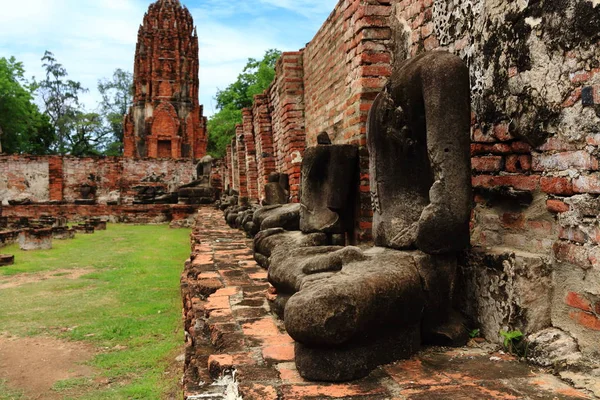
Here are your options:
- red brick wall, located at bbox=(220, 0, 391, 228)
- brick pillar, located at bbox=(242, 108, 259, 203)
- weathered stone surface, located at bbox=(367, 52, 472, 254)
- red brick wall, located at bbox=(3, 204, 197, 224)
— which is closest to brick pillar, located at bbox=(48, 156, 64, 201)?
red brick wall, located at bbox=(3, 204, 197, 224)

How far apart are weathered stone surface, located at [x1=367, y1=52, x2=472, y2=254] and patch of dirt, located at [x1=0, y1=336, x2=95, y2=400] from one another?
2417mm

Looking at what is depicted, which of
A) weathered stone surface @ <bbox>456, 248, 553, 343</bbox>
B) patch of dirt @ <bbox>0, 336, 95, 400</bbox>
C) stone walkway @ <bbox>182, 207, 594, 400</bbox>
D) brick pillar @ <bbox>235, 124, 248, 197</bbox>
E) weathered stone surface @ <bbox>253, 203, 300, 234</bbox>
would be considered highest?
brick pillar @ <bbox>235, 124, 248, 197</bbox>

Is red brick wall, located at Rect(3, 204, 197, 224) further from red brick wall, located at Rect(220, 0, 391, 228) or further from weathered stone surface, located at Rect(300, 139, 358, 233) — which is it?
weathered stone surface, located at Rect(300, 139, 358, 233)

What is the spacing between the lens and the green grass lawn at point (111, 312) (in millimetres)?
3623

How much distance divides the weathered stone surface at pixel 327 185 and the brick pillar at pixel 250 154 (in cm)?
821

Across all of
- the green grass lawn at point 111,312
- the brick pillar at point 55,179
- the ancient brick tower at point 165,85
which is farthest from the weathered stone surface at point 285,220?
the ancient brick tower at point 165,85

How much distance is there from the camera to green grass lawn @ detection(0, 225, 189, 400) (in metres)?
3.62

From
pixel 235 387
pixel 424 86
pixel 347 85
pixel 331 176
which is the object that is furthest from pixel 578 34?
pixel 347 85

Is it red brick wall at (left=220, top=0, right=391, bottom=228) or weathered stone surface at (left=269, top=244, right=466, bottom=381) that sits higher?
red brick wall at (left=220, top=0, right=391, bottom=228)

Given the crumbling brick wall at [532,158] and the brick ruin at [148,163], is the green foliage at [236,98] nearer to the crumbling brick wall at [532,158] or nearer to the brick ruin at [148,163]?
the brick ruin at [148,163]

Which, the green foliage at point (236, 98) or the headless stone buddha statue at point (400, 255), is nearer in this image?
the headless stone buddha statue at point (400, 255)

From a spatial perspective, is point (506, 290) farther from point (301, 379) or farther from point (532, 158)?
point (301, 379)

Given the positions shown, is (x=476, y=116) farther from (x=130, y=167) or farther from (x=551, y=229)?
(x=130, y=167)

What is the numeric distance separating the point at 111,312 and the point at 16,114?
32389 millimetres
